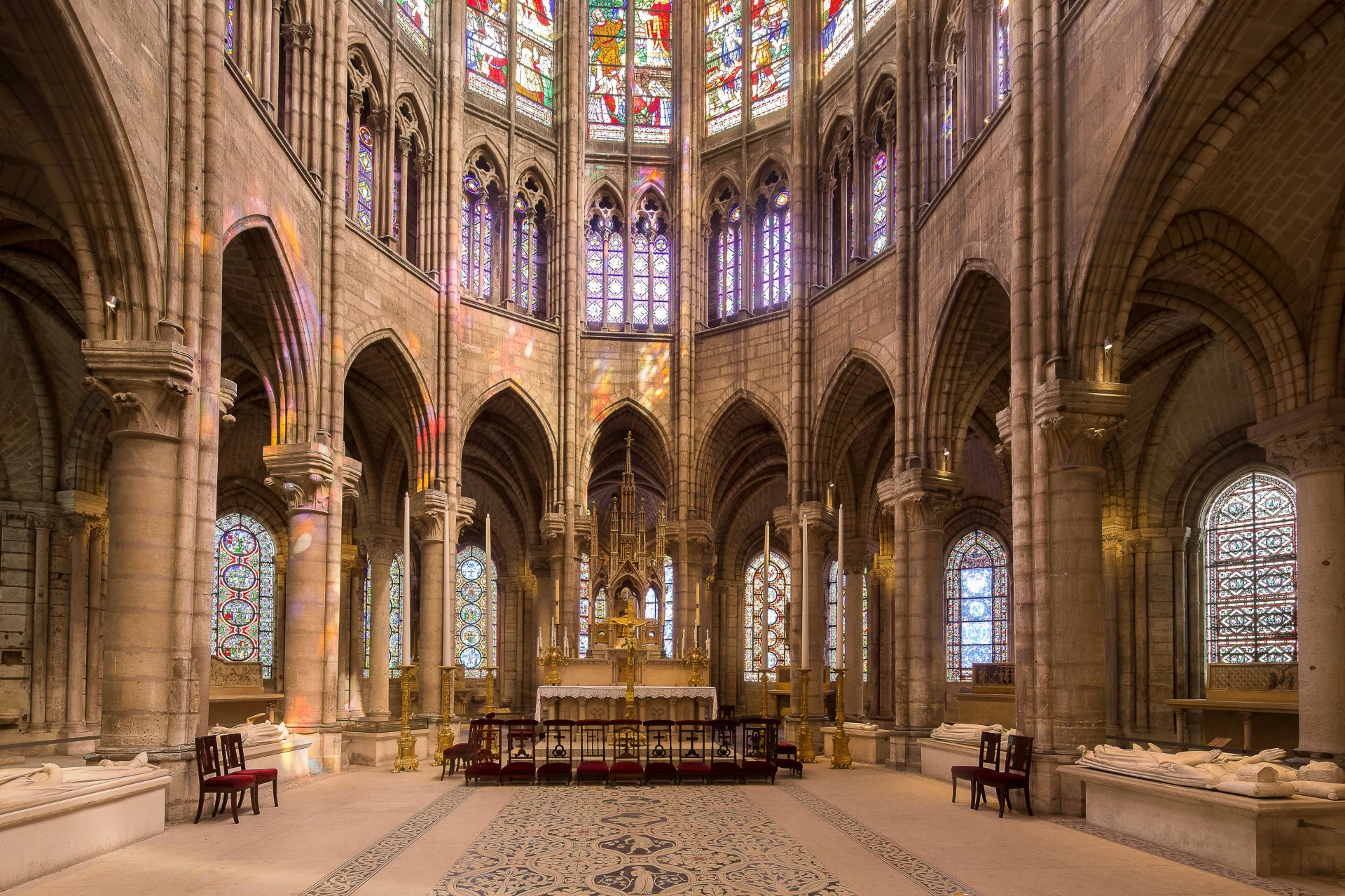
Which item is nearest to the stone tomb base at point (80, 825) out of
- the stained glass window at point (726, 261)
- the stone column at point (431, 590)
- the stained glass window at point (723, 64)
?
the stone column at point (431, 590)

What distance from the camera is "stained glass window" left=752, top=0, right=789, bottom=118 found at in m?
29.9

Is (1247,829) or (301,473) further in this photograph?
(301,473)

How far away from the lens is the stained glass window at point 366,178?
24.1 m

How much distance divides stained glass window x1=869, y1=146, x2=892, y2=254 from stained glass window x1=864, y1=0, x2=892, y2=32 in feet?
9.59

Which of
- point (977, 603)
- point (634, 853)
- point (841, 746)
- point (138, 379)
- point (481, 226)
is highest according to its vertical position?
point (481, 226)

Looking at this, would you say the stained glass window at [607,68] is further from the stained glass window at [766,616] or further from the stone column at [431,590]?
the stained glass window at [766,616]

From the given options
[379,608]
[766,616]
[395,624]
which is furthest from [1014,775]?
[766,616]

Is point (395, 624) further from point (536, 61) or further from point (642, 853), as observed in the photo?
point (642, 853)

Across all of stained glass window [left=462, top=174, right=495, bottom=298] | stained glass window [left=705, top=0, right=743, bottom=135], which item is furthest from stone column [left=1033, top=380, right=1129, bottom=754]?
stained glass window [left=705, top=0, right=743, bottom=135]

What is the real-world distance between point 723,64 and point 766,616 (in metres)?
18.7

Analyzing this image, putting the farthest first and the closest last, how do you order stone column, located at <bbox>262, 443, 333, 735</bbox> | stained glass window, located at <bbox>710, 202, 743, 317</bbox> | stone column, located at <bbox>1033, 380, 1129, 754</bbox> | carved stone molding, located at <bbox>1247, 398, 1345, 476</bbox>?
stained glass window, located at <bbox>710, 202, 743, 317</bbox>
stone column, located at <bbox>262, 443, 333, 735</bbox>
carved stone molding, located at <bbox>1247, 398, 1345, 476</bbox>
stone column, located at <bbox>1033, 380, 1129, 754</bbox>

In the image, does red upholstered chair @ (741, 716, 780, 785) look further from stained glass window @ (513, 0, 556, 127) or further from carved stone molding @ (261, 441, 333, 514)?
stained glass window @ (513, 0, 556, 127)

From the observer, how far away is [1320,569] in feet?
50.4

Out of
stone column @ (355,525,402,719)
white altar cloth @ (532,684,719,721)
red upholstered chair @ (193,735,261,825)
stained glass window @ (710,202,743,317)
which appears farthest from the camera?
stained glass window @ (710,202,743,317)
